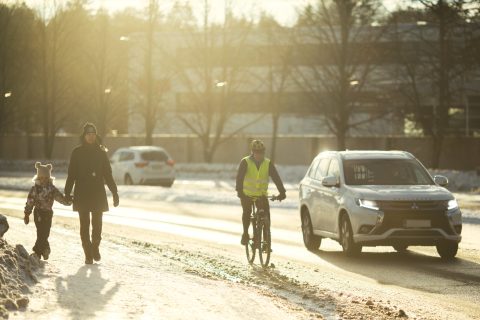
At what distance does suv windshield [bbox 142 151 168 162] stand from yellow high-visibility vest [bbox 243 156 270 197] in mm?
27011

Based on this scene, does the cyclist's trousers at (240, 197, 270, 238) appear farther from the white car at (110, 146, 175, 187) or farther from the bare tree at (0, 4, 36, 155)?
the bare tree at (0, 4, 36, 155)

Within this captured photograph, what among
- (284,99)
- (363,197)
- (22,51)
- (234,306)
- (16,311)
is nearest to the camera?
(16,311)

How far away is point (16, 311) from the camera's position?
29.3 ft

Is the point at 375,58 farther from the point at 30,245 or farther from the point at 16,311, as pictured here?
the point at 16,311

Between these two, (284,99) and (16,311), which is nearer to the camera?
(16,311)

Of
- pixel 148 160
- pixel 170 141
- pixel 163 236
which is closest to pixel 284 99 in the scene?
pixel 170 141

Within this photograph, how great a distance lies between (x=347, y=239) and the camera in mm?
16531

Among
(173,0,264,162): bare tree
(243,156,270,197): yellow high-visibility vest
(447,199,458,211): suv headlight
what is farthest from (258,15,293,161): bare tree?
(243,156,270,197): yellow high-visibility vest

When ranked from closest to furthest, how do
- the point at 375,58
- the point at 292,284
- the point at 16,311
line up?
1. the point at 16,311
2. the point at 292,284
3. the point at 375,58

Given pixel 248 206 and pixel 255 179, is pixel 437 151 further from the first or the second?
pixel 255 179

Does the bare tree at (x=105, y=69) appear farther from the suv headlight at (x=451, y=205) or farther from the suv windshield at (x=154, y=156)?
the suv headlight at (x=451, y=205)

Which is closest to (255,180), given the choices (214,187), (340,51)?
(214,187)

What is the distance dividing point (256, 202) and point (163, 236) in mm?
5781

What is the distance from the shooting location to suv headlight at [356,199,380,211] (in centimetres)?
1604
